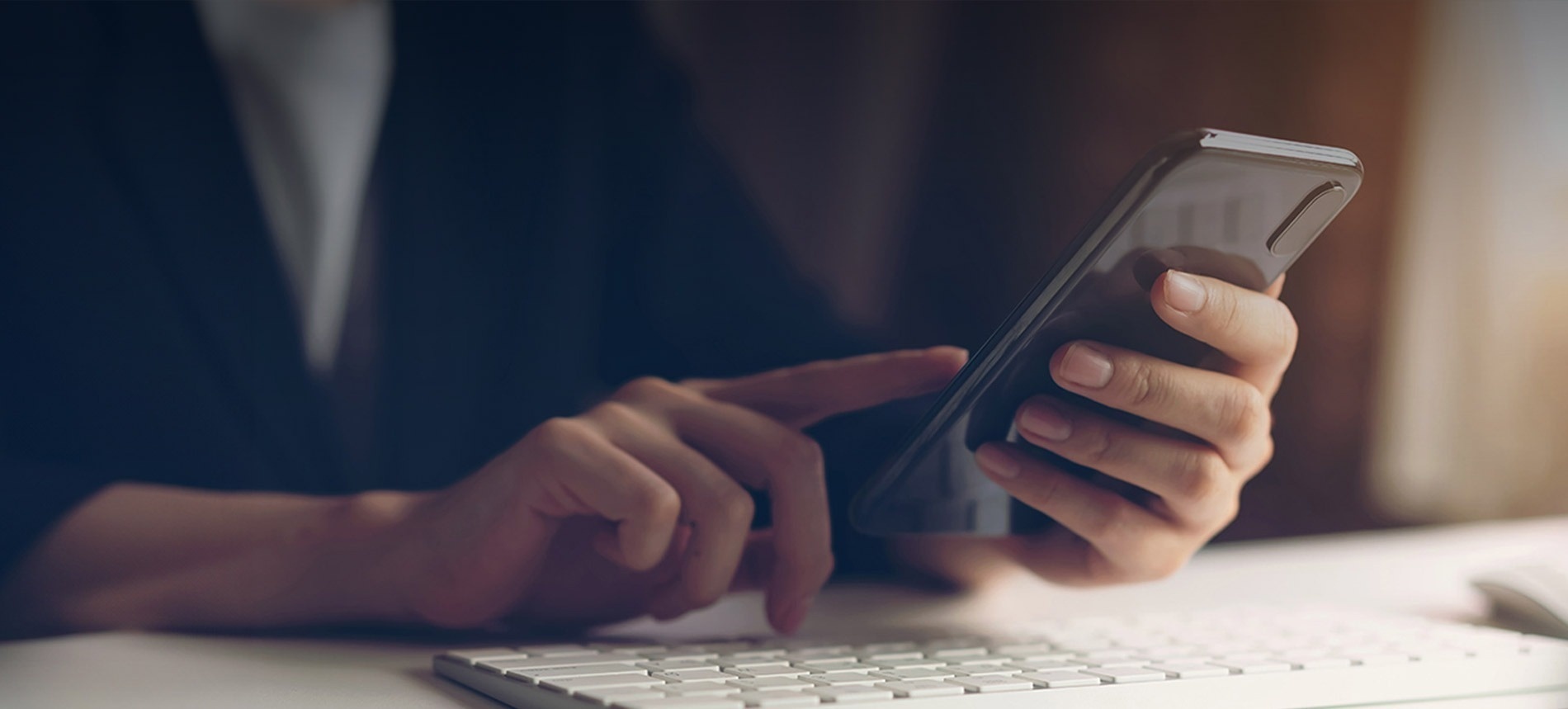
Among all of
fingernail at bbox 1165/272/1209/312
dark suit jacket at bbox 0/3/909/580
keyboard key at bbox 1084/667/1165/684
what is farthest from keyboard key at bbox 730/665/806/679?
dark suit jacket at bbox 0/3/909/580

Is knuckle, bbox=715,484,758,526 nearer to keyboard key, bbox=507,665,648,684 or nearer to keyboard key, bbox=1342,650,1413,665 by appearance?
keyboard key, bbox=507,665,648,684

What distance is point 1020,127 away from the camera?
97 centimetres

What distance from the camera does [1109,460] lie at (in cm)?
46

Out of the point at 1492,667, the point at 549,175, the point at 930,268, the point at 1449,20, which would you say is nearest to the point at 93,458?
the point at 549,175

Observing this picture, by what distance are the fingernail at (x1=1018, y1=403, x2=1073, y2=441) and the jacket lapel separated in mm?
641

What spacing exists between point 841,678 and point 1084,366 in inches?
6.6

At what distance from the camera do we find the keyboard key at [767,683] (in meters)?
0.32

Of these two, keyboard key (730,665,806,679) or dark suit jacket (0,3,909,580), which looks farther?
dark suit jacket (0,3,909,580)

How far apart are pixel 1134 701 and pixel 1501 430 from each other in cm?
124

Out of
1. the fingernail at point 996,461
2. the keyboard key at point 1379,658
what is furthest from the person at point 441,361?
the keyboard key at point 1379,658

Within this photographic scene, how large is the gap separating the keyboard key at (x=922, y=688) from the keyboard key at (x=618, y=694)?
0.24 feet

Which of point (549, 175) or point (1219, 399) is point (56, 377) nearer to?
point (549, 175)

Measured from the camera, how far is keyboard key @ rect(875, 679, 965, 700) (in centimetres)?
31

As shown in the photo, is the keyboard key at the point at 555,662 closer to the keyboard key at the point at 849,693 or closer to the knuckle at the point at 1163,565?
the keyboard key at the point at 849,693
